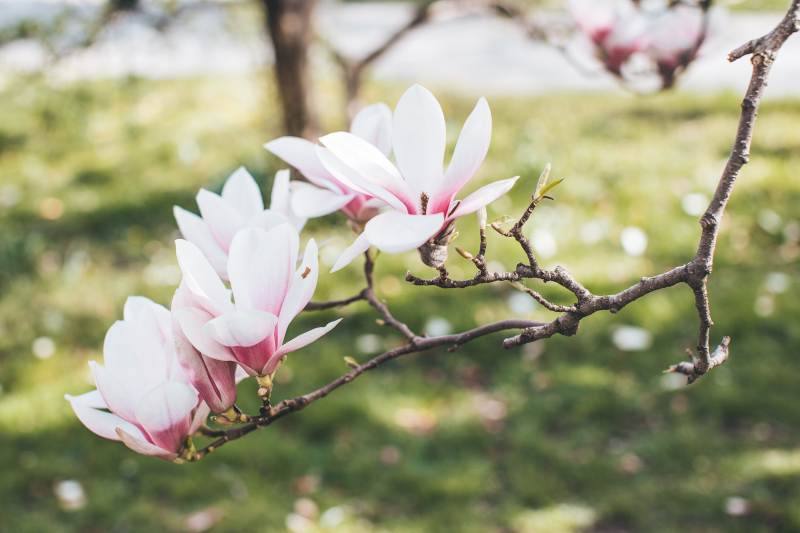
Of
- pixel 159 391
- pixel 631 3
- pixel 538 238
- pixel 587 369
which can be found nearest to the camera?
pixel 159 391

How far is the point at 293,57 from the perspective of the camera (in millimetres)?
4219

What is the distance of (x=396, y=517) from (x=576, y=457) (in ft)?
2.07

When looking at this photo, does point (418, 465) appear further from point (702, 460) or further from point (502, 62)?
Answer: point (502, 62)

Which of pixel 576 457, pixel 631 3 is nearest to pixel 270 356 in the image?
pixel 631 3

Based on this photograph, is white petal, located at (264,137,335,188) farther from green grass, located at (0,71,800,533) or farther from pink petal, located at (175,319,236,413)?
green grass, located at (0,71,800,533)

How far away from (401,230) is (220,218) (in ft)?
0.85

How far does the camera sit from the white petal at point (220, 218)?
33.8 inches

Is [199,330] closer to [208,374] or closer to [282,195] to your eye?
[208,374]

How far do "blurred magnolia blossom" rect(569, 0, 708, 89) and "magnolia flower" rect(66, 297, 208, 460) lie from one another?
955mm

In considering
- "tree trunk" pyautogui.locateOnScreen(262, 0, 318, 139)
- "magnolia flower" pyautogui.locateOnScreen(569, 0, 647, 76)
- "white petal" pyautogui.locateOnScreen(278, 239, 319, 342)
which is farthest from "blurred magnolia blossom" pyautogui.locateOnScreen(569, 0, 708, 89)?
"tree trunk" pyautogui.locateOnScreen(262, 0, 318, 139)

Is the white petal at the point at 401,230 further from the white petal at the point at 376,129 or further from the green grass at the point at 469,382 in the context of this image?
the green grass at the point at 469,382

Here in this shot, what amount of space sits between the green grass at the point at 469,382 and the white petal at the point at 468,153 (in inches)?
51.7

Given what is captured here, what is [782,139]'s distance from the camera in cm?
484

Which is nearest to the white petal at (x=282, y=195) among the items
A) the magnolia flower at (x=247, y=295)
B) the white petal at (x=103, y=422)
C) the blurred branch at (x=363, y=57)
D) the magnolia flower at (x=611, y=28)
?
the magnolia flower at (x=247, y=295)
